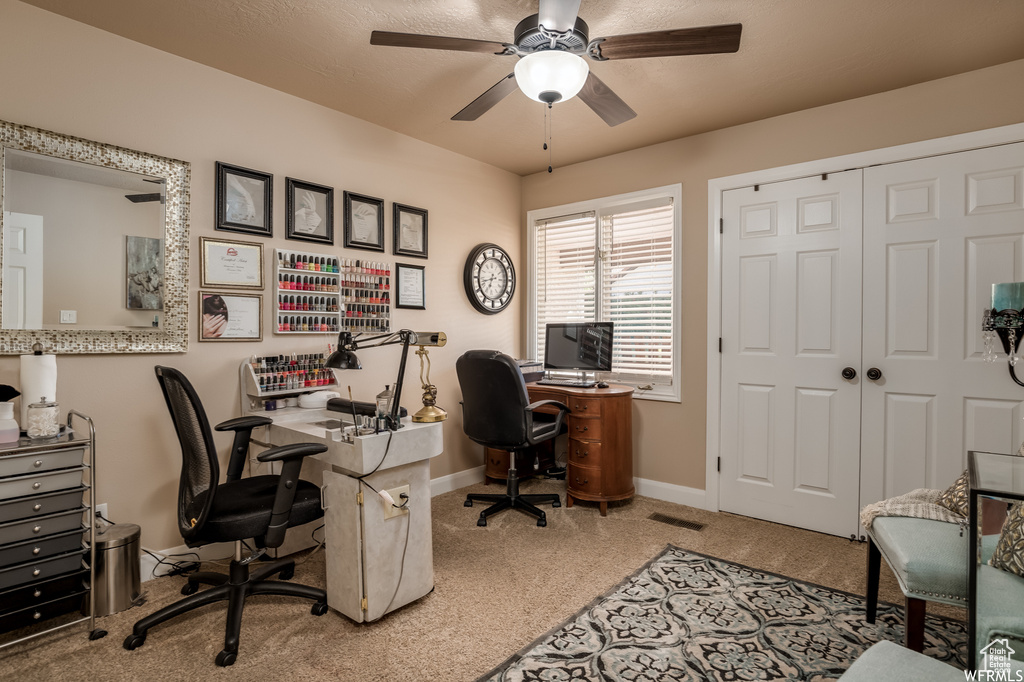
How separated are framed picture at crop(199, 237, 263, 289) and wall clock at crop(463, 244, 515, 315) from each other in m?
1.62

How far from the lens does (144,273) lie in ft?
8.20

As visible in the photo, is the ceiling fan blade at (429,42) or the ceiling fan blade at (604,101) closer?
the ceiling fan blade at (429,42)

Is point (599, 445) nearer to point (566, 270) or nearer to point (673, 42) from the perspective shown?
point (566, 270)

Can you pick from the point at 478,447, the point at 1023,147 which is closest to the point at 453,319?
the point at 478,447

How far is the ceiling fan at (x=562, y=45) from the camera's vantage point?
191 cm

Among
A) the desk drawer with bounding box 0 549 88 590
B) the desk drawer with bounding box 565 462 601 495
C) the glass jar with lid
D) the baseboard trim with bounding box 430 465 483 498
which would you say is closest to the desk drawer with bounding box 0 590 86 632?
the desk drawer with bounding box 0 549 88 590

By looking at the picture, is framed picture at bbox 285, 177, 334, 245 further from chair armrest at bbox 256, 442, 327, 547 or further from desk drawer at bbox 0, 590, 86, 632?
desk drawer at bbox 0, 590, 86, 632

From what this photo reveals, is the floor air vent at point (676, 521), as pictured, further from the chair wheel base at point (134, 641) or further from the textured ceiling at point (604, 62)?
Answer: the chair wheel base at point (134, 641)

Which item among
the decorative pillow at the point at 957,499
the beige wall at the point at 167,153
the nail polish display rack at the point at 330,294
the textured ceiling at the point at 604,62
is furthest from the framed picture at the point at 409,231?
the decorative pillow at the point at 957,499

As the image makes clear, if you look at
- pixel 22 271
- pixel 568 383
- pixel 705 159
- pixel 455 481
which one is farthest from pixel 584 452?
pixel 22 271

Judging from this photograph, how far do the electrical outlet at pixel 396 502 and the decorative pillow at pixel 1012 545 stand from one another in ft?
6.51

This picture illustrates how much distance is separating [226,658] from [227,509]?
1.70 ft

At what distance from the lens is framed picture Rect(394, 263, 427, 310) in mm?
3662

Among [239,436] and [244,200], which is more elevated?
[244,200]
